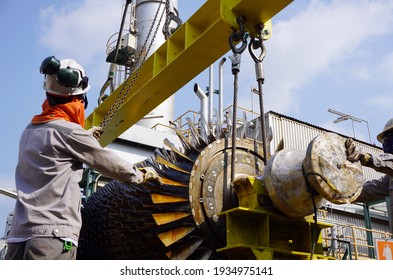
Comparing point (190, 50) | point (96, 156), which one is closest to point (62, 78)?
point (96, 156)

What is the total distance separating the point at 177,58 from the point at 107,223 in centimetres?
222

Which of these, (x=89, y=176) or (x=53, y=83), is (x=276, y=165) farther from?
(x=89, y=176)

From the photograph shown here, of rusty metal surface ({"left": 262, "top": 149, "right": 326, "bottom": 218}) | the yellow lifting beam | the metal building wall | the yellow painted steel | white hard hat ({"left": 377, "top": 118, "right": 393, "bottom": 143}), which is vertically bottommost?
the yellow painted steel

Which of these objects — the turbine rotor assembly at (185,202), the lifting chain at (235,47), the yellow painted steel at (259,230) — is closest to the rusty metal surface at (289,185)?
the yellow painted steel at (259,230)

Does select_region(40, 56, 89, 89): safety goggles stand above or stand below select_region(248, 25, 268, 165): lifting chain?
below

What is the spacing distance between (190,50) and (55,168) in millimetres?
3155

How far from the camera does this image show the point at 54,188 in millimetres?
2303

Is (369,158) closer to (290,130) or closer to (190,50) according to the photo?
(190,50)

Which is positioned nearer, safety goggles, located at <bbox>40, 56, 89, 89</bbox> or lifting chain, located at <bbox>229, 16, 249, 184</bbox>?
safety goggles, located at <bbox>40, 56, 89, 89</bbox>

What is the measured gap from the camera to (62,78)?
2533 mm

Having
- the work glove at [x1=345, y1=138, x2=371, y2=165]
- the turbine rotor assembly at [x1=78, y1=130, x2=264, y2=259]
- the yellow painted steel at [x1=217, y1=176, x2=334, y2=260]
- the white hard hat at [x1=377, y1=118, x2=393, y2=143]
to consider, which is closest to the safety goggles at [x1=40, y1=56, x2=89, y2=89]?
the turbine rotor assembly at [x1=78, y1=130, x2=264, y2=259]

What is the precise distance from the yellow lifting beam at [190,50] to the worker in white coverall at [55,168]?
7.45ft

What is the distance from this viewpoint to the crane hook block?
4.36 m

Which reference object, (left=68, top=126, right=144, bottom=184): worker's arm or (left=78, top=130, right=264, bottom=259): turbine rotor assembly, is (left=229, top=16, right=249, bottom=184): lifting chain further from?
(left=68, top=126, right=144, bottom=184): worker's arm
